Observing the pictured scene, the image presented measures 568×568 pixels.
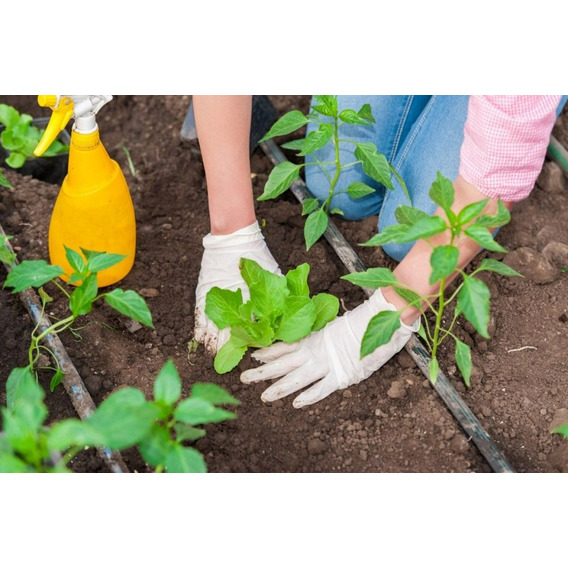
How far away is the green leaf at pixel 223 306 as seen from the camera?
1670 millimetres

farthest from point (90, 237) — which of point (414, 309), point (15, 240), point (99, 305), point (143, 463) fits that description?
point (414, 309)

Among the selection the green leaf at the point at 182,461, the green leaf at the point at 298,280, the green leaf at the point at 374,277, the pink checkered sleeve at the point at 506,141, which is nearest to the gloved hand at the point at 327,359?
the green leaf at the point at 298,280

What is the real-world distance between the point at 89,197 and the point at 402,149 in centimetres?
88

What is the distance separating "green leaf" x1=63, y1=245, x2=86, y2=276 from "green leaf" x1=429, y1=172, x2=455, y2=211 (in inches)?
25.8

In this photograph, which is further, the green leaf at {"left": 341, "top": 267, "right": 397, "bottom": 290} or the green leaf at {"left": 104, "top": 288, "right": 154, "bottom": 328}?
the green leaf at {"left": 341, "top": 267, "right": 397, "bottom": 290}

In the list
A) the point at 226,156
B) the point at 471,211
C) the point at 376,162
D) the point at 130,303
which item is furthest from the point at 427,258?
the point at 130,303

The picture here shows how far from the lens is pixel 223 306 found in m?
1.68

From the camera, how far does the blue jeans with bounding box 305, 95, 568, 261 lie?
2.00m

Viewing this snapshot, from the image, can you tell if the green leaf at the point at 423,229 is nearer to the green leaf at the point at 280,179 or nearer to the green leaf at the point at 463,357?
the green leaf at the point at 463,357

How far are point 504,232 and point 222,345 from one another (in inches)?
34.0

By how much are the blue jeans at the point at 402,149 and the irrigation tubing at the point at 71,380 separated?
0.83 metres

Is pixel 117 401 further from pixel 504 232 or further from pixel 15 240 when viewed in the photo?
pixel 504 232

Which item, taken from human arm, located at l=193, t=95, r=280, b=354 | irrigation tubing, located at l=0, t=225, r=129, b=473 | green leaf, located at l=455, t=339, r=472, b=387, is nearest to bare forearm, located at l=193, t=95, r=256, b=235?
human arm, located at l=193, t=95, r=280, b=354

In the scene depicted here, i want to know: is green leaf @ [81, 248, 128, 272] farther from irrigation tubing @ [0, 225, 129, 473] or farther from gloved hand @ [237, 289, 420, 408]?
gloved hand @ [237, 289, 420, 408]
